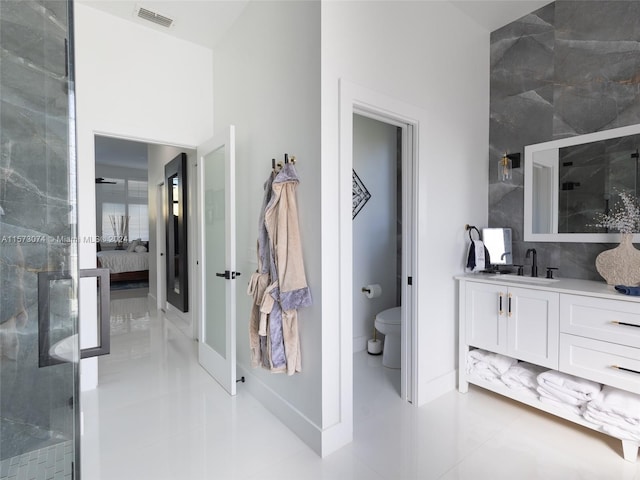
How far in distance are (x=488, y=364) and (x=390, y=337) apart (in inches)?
32.2

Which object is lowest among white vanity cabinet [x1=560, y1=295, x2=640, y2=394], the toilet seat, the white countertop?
the toilet seat

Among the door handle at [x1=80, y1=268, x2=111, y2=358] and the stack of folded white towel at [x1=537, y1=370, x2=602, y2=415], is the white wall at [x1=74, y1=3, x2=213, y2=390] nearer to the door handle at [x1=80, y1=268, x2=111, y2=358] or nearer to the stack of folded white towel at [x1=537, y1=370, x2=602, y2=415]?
the door handle at [x1=80, y1=268, x2=111, y2=358]

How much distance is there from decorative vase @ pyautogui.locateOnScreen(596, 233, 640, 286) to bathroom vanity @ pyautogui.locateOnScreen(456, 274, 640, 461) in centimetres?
8

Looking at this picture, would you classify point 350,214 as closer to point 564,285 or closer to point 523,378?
point 564,285

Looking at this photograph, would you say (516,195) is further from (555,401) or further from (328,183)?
(328,183)

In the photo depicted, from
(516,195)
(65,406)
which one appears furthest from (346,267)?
(516,195)

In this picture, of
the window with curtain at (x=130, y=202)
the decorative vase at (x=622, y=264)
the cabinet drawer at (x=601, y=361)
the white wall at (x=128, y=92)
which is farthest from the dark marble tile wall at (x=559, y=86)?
the window with curtain at (x=130, y=202)

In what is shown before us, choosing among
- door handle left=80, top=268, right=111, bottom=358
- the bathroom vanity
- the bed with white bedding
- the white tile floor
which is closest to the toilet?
the white tile floor

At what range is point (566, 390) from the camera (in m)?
1.93

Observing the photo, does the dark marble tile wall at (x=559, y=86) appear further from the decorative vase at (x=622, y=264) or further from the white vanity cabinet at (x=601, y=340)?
the white vanity cabinet at (x=601, y=340)

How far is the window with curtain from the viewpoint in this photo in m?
5.57

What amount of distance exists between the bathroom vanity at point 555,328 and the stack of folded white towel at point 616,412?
0.05 metres

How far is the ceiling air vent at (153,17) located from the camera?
2521 millimetres

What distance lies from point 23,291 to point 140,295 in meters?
5.75
